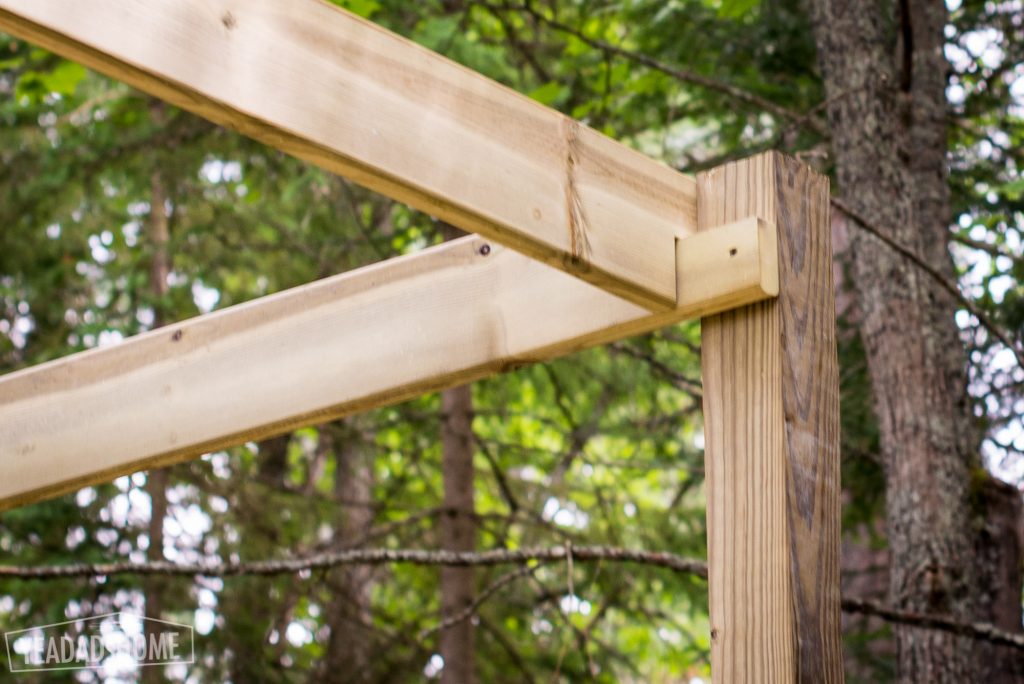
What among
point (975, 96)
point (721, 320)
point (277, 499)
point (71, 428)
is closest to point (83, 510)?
point (277, 499)

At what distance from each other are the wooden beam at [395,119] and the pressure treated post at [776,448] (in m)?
0.14

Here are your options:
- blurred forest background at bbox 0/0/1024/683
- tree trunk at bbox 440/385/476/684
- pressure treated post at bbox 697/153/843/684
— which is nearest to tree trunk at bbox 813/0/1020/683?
blurred forest background at bbox 0/0/1024/683

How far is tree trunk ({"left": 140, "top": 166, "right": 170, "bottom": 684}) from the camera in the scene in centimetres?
645

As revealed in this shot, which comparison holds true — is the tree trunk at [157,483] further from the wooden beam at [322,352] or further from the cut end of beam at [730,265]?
the cut end of beam at [730,265]

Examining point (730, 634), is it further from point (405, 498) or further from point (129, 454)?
point (405, 498)

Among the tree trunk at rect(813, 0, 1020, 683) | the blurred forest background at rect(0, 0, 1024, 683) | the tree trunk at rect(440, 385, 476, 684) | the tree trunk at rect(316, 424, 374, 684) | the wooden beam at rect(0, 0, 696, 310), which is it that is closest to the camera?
the wooden beam at rect(0, 0, 696, 310)

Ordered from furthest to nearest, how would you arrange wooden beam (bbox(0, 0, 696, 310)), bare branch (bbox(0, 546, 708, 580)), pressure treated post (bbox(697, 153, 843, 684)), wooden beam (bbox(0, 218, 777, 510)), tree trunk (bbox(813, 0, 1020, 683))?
tree trunk (bbox(813, 0, 1020, 683))
bare branch (bbox(0, 546, 708, 580))
wooden beam (bbox(0, 218, 777, 510))
pressure treated post (bbox(697, 153, 843, 684))
wooden beam (bbox(0, 0, 696, 310))

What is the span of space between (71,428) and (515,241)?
45.0 inches

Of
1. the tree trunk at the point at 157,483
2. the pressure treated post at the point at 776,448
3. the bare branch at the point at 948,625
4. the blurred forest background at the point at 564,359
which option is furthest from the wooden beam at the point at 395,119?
the tree trunk at the point at 157,483

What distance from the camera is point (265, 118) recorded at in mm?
1421

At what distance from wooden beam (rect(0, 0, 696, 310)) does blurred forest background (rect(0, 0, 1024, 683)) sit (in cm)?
219

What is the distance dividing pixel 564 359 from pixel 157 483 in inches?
96.4

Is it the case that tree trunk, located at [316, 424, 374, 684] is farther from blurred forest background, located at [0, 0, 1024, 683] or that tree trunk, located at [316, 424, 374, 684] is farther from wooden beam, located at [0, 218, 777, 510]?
wooden beam, located at [0, 218, 777, 510]

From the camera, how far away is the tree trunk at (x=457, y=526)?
229 inches
